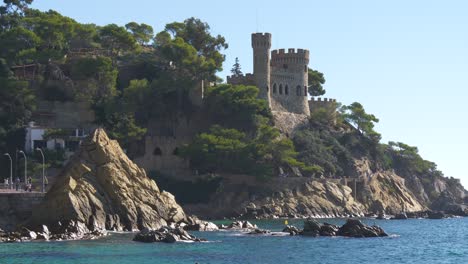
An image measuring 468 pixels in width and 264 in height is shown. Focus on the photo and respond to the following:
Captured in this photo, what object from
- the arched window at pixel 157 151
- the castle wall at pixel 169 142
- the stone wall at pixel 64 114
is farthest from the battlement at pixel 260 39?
the stone wall at pixel 64 114

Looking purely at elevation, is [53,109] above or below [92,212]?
above

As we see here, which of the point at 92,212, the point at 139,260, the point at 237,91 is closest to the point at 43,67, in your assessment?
the point at 237,91

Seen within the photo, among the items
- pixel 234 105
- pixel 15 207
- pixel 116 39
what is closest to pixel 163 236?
pixel 15 207

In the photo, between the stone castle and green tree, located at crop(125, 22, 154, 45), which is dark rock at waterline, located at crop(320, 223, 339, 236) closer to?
the stone castle

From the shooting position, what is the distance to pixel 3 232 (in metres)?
69.7

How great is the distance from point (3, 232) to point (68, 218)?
4380 mm

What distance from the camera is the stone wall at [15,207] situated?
72125mm

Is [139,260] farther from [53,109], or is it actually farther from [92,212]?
[53,109]

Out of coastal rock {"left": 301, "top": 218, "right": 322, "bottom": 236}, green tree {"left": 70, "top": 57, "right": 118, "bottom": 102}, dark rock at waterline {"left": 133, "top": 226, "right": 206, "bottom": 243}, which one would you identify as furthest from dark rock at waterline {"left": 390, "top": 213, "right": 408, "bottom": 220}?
dark rock at waterline {"left": 133, "top": 226, "right": 206, "bottom": 243}

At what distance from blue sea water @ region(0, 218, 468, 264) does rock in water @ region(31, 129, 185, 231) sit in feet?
9.44

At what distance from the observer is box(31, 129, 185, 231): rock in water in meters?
71.3

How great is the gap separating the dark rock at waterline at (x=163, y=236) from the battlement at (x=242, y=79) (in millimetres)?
48694

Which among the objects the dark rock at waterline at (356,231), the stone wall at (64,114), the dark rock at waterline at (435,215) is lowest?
the dark rock at waterline at (356,231)

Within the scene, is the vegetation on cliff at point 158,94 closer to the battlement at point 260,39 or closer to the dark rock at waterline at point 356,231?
the battlement at point 260,39
